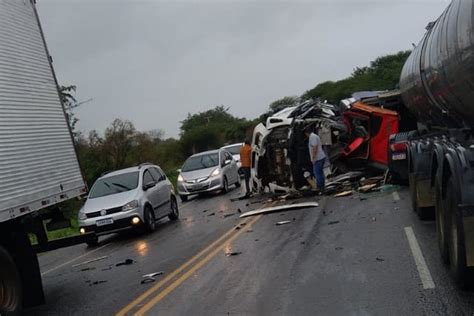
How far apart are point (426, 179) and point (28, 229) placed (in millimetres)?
6000

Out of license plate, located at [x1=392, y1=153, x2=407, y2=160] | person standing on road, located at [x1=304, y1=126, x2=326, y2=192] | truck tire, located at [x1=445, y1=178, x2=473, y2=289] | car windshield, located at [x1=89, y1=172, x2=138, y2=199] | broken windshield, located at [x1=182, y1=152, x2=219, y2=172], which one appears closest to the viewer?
truck tire, located at [x1=445, y1=178, x2=473, y2=289]

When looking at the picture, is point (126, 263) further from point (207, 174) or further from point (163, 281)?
point (207, 174)

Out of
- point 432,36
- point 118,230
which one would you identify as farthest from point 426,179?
point 118,230

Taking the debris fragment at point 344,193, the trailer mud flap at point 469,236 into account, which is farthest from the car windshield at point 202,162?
the trailer mud flap at point 469,236

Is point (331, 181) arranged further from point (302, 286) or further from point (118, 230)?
point (302, 286)

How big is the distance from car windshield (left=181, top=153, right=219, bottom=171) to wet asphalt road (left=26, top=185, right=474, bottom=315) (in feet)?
32.2

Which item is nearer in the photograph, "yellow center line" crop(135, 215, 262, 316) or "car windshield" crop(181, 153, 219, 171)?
"yellow center line" crop(135, 215, 262, 316)

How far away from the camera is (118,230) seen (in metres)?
14.3

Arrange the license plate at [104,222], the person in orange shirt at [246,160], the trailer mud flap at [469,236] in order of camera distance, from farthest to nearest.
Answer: the person in orange shirt at [246,160] < the license plate at [104,222] < the trailer mud flap at [469,236]

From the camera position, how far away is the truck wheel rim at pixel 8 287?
6866 millimetres

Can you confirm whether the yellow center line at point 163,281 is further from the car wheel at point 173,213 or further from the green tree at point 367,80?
the green tree at point 367,80

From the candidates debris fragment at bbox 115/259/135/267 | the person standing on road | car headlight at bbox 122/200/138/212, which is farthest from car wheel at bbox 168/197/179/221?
debris fragment at bbox 115/259/135/267

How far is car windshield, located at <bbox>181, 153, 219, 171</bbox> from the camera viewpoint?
23.8m

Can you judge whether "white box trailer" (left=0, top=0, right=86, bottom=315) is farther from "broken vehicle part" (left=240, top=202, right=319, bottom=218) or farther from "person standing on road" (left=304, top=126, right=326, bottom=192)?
"person standing on road" (left=304, top=126, right=326, bottom=192)
